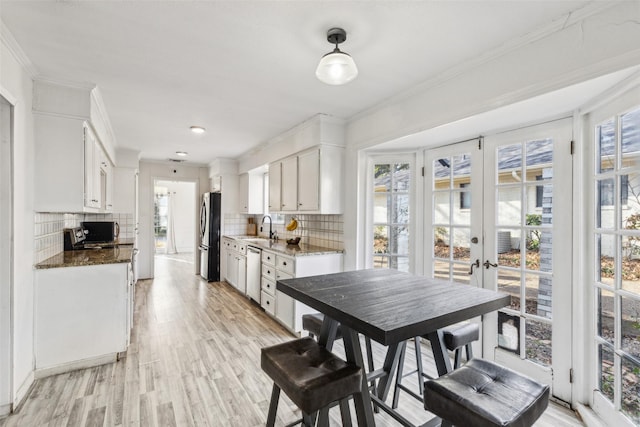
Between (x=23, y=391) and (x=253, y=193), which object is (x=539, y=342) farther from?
(x=253, y=193)

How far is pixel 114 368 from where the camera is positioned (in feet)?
8.09

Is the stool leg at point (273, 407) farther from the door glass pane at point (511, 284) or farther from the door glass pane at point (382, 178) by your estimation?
the door glass pane at point (382, 178)

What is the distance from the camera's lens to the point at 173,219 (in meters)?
9.23

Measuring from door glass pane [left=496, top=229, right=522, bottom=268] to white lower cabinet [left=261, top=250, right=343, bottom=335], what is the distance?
1.56 metres

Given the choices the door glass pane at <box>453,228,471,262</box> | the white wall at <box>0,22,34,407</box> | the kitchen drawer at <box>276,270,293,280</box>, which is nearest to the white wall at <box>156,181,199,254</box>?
the kitchen drawer at <box>276,270,293,280</box>

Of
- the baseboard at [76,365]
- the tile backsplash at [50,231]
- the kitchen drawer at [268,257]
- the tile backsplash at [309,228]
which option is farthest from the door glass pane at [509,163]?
the tile backsplash at [50,231]

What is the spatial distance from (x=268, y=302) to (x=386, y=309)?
2.67 m

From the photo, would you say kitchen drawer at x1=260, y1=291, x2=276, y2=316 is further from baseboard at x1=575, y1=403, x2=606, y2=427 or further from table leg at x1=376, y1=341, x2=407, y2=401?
baseboard at x1=575, y1=403, x2=606, y2=427

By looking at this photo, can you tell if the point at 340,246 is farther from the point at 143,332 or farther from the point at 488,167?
the point at 143,332

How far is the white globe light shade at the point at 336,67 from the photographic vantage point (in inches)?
63.5

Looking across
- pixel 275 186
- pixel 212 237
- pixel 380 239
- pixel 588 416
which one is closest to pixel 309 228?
pixel 275 186

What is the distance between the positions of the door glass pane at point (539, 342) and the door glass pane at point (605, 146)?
43.9 inches

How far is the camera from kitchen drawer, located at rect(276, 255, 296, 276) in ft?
10.4

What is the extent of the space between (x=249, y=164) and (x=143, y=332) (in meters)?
2.91
